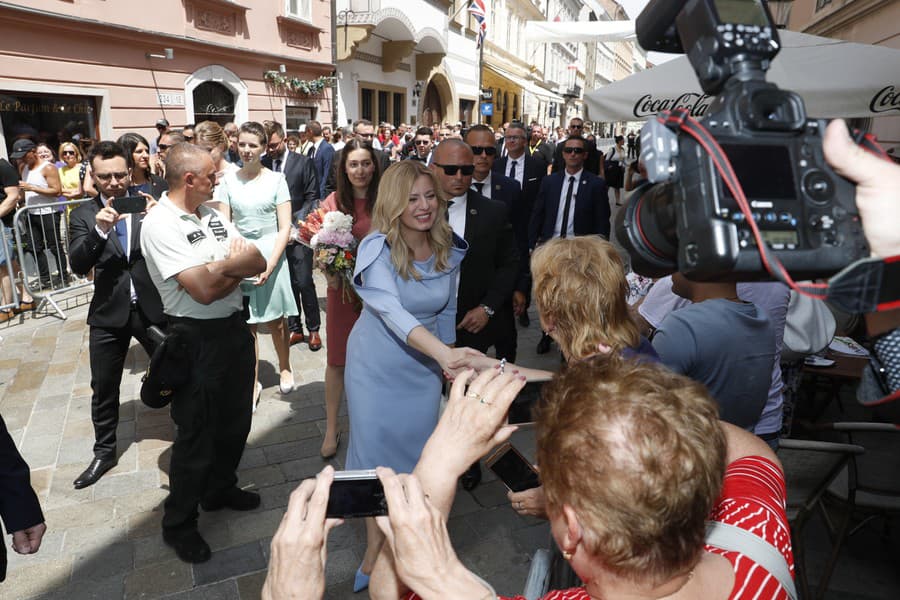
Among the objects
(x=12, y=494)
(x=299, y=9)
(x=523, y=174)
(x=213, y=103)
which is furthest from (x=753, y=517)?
(x=299, y=9)

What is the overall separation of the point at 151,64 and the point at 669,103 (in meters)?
9.75

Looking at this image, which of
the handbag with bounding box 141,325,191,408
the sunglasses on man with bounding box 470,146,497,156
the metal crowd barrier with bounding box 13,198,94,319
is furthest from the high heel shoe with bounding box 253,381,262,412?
the metal crowd barrier with bounding box 13,198,94,319

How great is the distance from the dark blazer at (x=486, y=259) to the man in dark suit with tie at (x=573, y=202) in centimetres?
214

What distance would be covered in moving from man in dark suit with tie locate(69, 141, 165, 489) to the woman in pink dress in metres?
1.05

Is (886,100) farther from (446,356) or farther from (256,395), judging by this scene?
(256,395)

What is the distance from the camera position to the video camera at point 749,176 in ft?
3.13

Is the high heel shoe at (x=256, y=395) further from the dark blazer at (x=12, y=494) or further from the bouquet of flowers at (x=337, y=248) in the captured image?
the dark blazer at (x=12, y=494)

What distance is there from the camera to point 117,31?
993 cm

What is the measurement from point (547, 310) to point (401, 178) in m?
1.24

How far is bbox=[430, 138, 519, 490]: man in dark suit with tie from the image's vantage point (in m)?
3.72

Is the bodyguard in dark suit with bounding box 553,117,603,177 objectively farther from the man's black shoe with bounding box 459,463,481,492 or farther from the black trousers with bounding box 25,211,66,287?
the black trousers with bounding box 25,211,66,287

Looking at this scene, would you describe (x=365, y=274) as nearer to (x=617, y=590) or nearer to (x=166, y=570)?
(x=166, y=570)

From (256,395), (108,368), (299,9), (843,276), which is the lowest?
(256,395)

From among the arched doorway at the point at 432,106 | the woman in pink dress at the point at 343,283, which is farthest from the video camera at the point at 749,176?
the arched doorway at the point at 432,106
